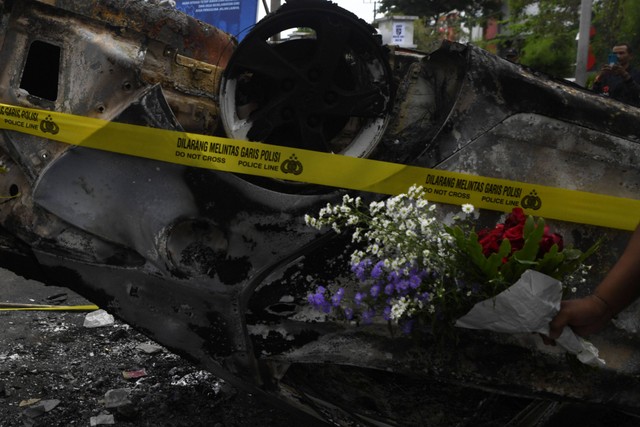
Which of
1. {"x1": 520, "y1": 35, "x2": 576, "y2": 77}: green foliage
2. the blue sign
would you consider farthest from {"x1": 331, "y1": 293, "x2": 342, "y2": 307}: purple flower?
{"x1": 520, "y1": 35, "x2": 576, "y2": 77}: green foliage

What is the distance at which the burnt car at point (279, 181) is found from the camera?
2.42 meters

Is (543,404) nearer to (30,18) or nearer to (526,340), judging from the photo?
(526,340)

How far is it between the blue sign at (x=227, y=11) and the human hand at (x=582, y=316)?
6056mm

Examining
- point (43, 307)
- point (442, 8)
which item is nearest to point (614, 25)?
point (43, 307)

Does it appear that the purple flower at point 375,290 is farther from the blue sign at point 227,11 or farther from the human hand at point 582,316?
the blue sign at point 227,11

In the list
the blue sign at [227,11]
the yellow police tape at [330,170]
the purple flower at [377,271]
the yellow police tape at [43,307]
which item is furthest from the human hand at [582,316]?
the blue sign at [227,11]

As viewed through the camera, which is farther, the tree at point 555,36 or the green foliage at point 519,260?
the tree at point 555,36

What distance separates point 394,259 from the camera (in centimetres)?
216

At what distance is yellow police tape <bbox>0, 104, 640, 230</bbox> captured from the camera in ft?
8.13

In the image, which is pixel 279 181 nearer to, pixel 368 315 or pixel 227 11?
pixel 368 315

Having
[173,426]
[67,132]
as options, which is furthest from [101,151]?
[173,426]

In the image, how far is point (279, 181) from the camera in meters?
2.53

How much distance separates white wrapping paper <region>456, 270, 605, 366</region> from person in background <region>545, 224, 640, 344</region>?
0.02 meters

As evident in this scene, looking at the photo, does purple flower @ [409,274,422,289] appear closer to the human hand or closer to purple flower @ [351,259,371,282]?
purple flower @ [351,259,371,282]
